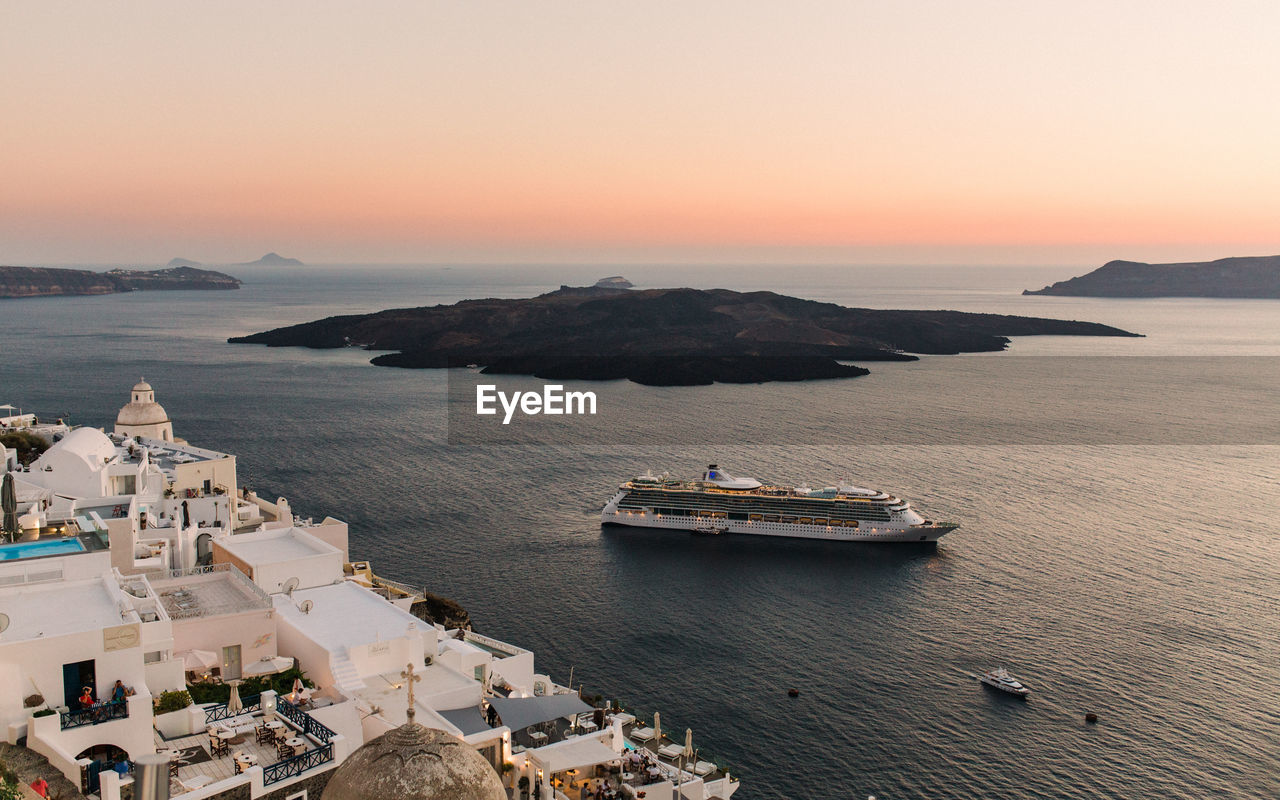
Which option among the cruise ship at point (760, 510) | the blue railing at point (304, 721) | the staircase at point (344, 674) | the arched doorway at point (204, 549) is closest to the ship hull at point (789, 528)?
the cruise ship at point (760, 510)

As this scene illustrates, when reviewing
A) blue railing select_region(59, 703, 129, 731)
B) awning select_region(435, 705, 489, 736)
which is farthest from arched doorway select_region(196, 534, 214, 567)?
blue railing select_region(59, 703, 129, 731)

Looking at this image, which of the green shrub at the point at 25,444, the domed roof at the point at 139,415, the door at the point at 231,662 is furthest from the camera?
the domed roof at the point at 139,415

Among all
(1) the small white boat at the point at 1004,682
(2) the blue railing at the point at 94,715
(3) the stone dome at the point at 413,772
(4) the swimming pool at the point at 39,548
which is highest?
(3) the stone dome at the point at 413,772

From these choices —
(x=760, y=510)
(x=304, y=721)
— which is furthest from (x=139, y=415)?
(x=304, y=721)

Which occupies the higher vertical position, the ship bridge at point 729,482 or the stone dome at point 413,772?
the stone dome at point 413,772

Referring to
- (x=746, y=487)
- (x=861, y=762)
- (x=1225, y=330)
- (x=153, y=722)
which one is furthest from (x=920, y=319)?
(x=153, y=722)

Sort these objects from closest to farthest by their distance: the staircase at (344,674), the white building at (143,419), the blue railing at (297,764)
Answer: the blue railing at (297,764) < the staircase at (344,674) < the white building at (143,419)

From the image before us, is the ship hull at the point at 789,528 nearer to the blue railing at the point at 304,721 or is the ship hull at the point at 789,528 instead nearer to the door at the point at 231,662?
the door at the point at 231,662
